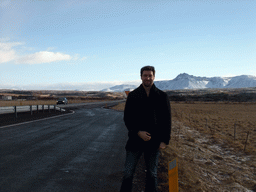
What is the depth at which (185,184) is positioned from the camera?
4730 millimetres

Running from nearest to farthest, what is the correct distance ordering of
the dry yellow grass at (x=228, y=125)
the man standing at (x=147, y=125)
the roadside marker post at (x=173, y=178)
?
the roadside marker post at (x=173, y=178) < the man standing at (x=147, y=125) < the dry yellow grass at (x=228, y=125)

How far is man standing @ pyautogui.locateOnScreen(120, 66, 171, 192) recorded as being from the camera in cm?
314

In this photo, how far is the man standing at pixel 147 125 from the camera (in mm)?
3143

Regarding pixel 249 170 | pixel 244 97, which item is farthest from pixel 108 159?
pixel 244 97

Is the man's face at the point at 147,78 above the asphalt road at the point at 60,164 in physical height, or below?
above

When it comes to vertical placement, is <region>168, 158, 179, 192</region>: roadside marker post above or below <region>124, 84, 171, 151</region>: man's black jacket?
below

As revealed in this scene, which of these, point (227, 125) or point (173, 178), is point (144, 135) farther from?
point (227, 125)

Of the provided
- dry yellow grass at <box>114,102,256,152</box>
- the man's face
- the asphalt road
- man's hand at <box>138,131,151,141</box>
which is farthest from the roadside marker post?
dry yellow grass at <box>114,102,256,152</box>

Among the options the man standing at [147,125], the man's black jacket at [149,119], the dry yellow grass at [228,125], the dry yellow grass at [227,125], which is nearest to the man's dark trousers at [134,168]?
the man standing at [147,125]

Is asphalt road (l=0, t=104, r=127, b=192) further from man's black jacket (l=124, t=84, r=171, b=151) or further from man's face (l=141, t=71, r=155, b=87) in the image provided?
man's face (l=141, t=71, r=155, b=87)

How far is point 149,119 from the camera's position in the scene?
3.15 m

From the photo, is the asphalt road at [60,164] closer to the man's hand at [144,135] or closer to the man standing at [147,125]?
the man standing at [147,125]

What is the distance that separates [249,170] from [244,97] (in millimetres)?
89939

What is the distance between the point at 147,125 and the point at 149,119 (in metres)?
0.09
